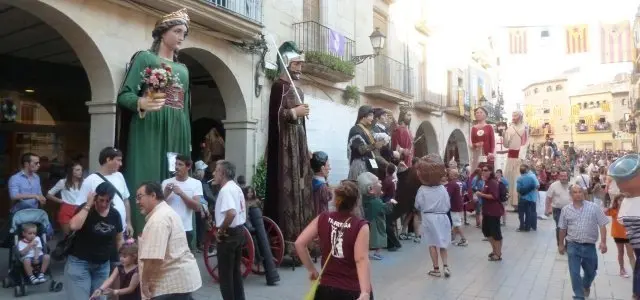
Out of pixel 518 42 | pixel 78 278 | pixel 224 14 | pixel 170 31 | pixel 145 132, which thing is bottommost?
pixel 78 278

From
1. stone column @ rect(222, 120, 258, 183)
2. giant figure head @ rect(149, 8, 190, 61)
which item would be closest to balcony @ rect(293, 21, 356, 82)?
stone column @ rect(222, 120, 258, 183)

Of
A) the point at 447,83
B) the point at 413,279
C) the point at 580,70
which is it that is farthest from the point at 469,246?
the point at 580,70

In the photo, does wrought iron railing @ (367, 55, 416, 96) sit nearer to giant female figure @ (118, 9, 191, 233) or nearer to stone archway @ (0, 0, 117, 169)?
stone archway @ (0, 0, 117, 169)

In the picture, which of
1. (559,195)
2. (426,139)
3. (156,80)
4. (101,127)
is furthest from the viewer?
(426,139)

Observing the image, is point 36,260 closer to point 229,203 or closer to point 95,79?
point 95,79

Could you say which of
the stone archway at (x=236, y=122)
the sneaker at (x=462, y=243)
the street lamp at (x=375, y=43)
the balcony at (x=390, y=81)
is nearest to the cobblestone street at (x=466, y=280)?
the sneaker at (x=462, y=243)

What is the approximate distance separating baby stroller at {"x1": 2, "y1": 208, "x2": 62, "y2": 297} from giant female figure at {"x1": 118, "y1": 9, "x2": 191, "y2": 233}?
1829 millimetres

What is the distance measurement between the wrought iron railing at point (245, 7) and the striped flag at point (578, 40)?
51094 millimetres

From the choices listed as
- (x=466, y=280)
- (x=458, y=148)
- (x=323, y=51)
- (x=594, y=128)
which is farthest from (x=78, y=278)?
(x=594, y=128)

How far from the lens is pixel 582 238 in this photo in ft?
19.5

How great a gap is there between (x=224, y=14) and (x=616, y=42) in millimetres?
59547

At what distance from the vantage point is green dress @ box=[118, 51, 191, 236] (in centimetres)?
501

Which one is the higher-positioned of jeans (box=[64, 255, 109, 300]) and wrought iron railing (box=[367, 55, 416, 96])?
wrought iron railing (box=[367, 55, 416, 96])

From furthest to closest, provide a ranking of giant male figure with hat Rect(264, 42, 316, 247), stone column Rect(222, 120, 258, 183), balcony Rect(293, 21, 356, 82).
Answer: balcony Rect(293, 21, 356, 82) → stone column Rect(222, 120, 258, 183) → giant male figure with hat Rect(264, 42, 316, 247)
